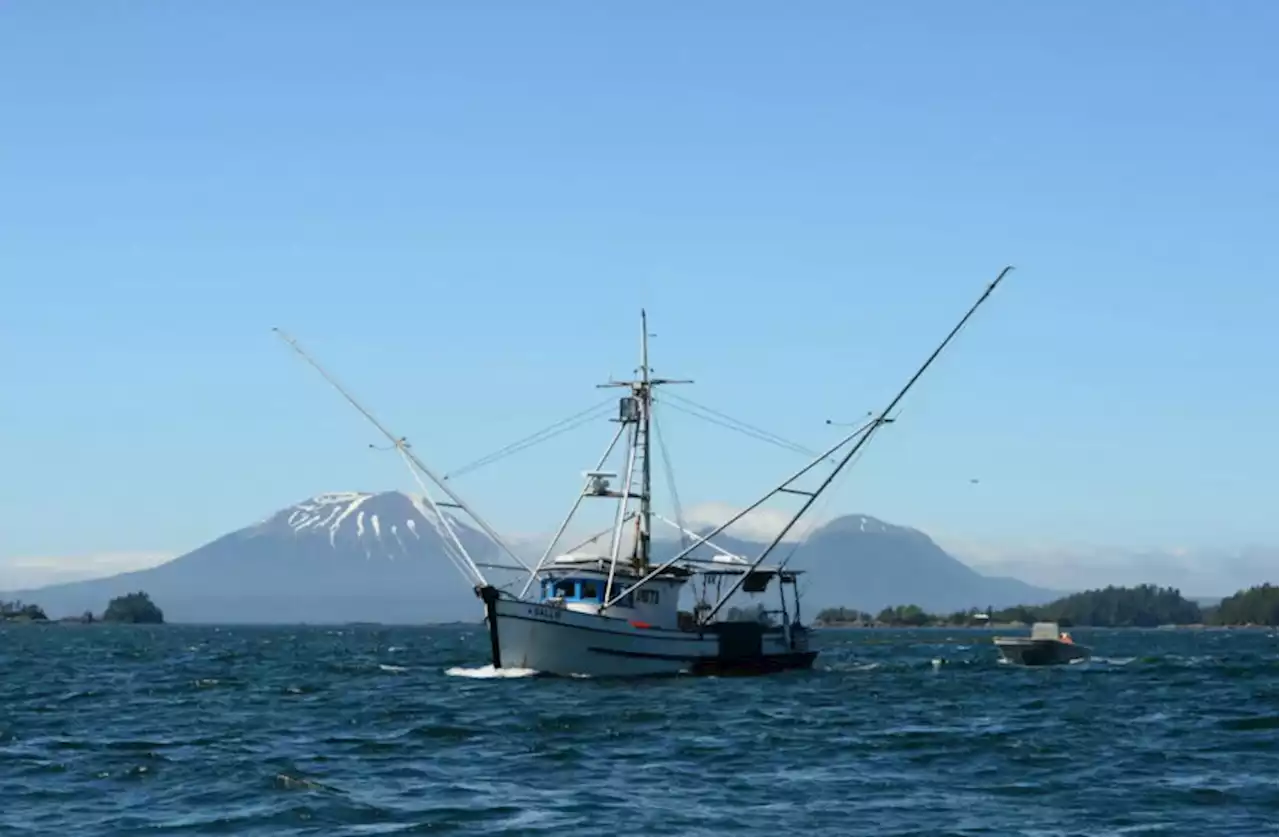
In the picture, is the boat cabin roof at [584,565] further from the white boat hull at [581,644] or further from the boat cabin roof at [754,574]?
the boat cabin roof at [754,574]

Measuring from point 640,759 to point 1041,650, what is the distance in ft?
222

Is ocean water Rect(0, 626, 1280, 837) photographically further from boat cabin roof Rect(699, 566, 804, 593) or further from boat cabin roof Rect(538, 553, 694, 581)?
boat cabin roof Rect(699, 566, 804, 593)

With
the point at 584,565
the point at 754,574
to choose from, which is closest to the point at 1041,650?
the point at 754,574

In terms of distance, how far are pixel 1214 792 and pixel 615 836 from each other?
14.5 metres

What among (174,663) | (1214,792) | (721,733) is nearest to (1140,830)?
(1214,792)

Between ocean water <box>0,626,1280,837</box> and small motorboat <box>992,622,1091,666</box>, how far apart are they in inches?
1150

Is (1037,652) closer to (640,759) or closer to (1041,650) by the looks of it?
(1041,650)

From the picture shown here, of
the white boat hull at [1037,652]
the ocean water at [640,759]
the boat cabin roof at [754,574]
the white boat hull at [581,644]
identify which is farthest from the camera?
the white boat hull at [1037,652]

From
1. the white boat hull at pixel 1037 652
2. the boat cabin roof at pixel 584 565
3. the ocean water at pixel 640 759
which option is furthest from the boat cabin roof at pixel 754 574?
the white boat hull at pixel 1037 652

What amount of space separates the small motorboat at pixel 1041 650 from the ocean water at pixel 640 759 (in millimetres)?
29201

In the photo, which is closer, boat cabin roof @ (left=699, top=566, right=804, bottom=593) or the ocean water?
the ocean water

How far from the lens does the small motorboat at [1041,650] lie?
10831cm

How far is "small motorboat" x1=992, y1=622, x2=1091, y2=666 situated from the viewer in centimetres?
10831

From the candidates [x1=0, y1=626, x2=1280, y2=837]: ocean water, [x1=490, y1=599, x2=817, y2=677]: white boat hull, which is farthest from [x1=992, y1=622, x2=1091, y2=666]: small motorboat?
[x1=490, y1=599, x2=817, y2=677]: white boat hull
